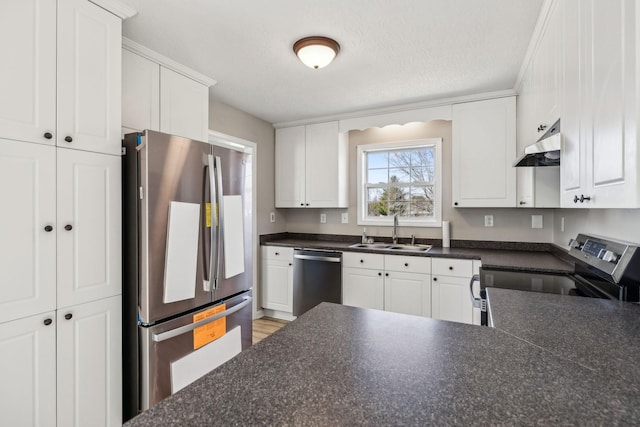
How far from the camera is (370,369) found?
2.44 feet

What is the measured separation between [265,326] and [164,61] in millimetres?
2728

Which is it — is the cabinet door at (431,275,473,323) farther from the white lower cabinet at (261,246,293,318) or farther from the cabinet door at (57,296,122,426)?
the cabinet door at (57,296,122,426)

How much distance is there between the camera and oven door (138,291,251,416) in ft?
5.74

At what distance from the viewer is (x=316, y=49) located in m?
2.05

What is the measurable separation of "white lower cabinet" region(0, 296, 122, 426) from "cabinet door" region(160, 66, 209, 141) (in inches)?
50.7

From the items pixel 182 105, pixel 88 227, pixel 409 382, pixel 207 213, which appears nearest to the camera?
pixel 409 382

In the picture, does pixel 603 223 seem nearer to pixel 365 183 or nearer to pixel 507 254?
pixel 507 254

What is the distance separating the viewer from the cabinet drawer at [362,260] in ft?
10.3

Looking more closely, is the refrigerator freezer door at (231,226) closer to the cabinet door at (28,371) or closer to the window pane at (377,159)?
the cabinet door at (28,371)

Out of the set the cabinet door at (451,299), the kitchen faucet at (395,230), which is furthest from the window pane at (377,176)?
the cabinet door at (451,299)

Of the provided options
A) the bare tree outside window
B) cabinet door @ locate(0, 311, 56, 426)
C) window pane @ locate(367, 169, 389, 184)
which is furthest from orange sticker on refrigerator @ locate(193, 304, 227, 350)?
window pane @ locate(367, 169, 389, 184)

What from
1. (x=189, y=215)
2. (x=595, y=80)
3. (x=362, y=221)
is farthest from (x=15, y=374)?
(x=362, y=221)

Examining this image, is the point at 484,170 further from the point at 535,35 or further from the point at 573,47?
the point at 573,47

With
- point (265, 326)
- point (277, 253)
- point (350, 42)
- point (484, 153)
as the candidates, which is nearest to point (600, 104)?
point (350, 42)
